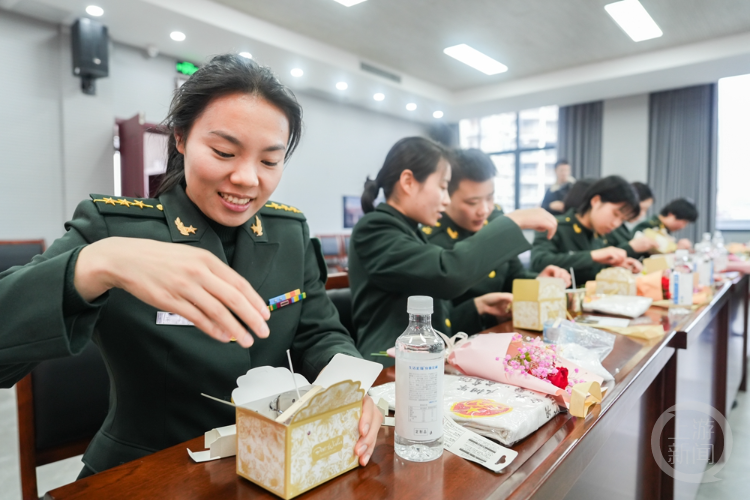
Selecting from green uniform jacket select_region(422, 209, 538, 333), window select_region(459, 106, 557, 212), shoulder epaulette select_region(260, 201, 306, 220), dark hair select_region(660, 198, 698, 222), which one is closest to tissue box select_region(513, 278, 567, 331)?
green uniform jacket select_region(422, 209, 538, 333)

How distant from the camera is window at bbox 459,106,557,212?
8172mm

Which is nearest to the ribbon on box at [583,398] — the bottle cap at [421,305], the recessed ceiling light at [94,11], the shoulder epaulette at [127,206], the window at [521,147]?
the bottle cap at [421,305]

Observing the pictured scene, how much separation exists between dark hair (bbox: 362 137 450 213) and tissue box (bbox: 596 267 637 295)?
842 millimetres

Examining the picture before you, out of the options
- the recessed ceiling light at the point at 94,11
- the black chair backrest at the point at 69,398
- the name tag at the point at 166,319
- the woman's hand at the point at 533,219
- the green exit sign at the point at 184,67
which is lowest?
the black chair backrest at the point at 69,398

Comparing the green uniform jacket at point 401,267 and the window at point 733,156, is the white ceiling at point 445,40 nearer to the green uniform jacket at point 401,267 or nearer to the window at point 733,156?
the window at point 733,156

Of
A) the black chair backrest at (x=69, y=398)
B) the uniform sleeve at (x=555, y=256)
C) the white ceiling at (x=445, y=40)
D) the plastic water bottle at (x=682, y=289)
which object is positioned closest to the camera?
the black chair backrest at (x=69, y=398)

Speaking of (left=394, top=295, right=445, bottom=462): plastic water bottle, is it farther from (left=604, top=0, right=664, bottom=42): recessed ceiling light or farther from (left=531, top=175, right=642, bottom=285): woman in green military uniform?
(left=604, top=0, right=664, bottom=42): recessed ceiling light

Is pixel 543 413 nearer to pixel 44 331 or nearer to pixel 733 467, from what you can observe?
pixel 44 331

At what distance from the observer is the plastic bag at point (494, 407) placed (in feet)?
2.20

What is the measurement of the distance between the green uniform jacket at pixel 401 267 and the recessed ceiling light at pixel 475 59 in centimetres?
488

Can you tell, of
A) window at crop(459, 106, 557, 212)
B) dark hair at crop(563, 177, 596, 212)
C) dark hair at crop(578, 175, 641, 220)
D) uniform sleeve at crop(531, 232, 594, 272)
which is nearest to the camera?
uniform sleeve at crop(531, 232, 594, 272)

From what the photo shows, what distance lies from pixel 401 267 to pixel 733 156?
287 inches

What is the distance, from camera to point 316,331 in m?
1.00

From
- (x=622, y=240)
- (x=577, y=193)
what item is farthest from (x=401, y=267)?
(x=622, y=240)
